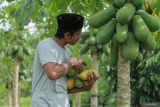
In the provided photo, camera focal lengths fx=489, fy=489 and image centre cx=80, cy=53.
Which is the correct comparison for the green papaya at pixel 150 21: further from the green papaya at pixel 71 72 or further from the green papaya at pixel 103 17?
the green papaya at pixel 71 72

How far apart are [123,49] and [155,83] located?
8233 millimetres

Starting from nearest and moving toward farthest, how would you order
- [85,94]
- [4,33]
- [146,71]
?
[4,33] < [146,71] < [85,94]

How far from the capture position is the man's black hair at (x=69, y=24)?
12.7 feet

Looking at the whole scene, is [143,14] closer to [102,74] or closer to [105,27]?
[105,27]

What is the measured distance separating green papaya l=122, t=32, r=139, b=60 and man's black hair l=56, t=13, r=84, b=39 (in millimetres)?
402

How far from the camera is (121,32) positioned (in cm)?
393

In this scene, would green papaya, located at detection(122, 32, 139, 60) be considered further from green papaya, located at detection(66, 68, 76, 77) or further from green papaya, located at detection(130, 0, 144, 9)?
green papaya, located at detection(66, 68, 76, 77)

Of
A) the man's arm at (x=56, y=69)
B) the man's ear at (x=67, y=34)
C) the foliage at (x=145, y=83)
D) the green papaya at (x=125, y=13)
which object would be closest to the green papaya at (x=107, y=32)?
the green papaya at (x=125, y=13)

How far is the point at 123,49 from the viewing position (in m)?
3.94

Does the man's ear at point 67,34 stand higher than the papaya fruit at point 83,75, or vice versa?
the man's ear at point 67,34

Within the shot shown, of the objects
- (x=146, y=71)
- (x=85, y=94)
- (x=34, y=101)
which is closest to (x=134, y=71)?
(x=146, y=71)

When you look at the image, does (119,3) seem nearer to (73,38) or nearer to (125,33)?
(125,33)

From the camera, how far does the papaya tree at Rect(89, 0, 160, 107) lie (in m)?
3.79

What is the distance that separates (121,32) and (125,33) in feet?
0.14
